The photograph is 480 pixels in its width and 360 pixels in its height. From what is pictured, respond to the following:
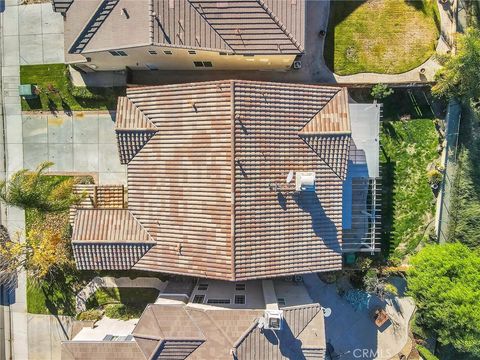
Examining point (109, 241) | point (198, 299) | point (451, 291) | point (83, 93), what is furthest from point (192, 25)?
point (451, 291)

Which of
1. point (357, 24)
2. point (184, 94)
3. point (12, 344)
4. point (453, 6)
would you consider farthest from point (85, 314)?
point (453, 6)

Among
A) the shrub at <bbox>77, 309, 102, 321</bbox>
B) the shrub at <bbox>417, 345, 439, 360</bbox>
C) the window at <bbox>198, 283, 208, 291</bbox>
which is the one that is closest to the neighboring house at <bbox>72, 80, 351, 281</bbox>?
the window at <bbox>198, 283, 208, 291</bbox>

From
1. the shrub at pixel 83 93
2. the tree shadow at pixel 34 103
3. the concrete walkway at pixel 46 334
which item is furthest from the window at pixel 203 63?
the concrete walkway at pixel 46 334

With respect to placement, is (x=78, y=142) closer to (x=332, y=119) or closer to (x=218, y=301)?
(x=218, y=301)

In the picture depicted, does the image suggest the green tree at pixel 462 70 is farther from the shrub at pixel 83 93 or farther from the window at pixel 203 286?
the shrub at pixel 83 93

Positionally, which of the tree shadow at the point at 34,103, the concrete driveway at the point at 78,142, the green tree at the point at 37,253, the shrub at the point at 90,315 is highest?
the tree shadow at the point at 34,103

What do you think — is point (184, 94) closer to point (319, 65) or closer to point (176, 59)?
point (176, 59)

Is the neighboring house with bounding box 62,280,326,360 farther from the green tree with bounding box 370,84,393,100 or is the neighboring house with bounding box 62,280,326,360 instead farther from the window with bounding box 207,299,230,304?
the green tree with bounding box 370,84,393,100
